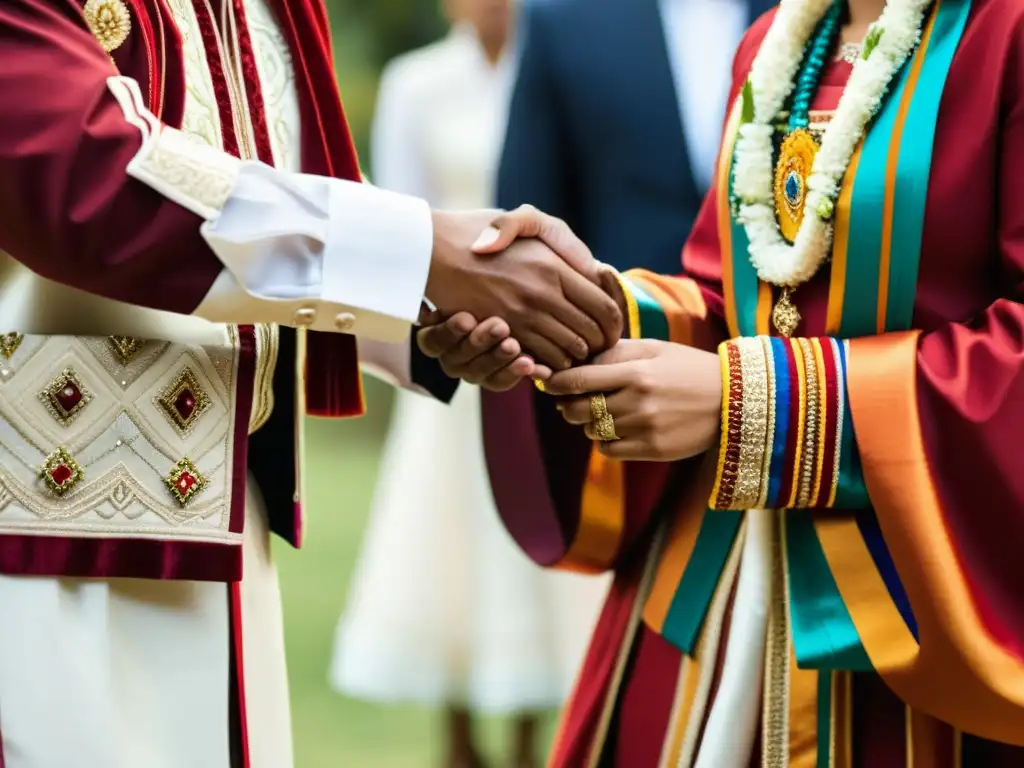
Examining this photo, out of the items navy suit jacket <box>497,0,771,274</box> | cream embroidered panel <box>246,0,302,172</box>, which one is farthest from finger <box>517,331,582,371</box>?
navy suit jacket <box>497,0,771,274</box>

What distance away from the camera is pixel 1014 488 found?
1.27 metres

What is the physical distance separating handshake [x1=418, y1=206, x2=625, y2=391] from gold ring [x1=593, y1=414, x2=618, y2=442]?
0.09 m

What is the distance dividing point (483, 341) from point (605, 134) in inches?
44.3

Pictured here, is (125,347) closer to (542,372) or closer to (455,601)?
(542,372)

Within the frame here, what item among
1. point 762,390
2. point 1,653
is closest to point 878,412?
point 762,390

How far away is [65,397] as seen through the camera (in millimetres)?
1234

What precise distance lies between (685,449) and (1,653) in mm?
681

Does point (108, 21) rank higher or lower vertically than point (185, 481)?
higher

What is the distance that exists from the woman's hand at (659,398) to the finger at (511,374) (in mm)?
57

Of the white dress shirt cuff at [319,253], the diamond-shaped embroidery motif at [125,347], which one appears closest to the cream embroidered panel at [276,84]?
the white dress shirt cuff at [319,253]

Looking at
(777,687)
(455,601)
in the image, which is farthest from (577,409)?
(455,601)

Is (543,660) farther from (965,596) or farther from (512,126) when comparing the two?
(965,596)

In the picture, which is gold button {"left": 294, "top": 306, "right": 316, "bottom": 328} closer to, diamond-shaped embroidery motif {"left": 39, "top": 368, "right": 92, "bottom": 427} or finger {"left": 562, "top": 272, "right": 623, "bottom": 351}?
diamond-shaped embroidery motif {"left": 39, "top": 368, "right": 92, "bottom": 427}

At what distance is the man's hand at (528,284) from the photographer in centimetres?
141
